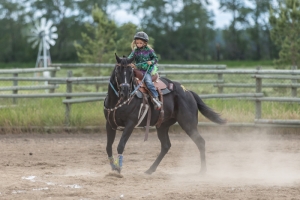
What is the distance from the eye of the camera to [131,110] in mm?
8719

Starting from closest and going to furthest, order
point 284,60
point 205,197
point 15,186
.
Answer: point 205,197 < point 15,186 < point 284,60

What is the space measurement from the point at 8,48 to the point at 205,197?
166 ft

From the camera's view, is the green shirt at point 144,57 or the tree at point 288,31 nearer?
the green shirt at point 144,57

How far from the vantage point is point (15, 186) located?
7.56 metres

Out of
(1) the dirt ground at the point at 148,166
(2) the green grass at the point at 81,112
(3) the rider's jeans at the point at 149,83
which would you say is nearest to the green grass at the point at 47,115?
(2) the green grass at the point at 81,112

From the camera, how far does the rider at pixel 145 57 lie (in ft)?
28.8

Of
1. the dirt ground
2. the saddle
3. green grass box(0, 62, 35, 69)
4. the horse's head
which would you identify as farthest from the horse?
green grass box(0, 62, 35, 69)

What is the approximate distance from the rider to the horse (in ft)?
0.71

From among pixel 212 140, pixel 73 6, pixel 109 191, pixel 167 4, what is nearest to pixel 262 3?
pixel 167 4

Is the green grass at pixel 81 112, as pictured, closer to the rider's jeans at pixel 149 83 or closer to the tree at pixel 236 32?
the rider's jeans at pixel 149 83

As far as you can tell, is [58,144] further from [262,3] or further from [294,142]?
[262,3]

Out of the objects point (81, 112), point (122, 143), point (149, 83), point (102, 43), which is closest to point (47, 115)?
point (81, 112)

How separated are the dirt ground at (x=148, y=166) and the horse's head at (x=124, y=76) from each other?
1.19m

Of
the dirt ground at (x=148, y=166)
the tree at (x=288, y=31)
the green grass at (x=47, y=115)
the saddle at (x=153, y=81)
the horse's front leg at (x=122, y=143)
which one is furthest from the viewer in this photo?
the tree at (x=288, y=31)
